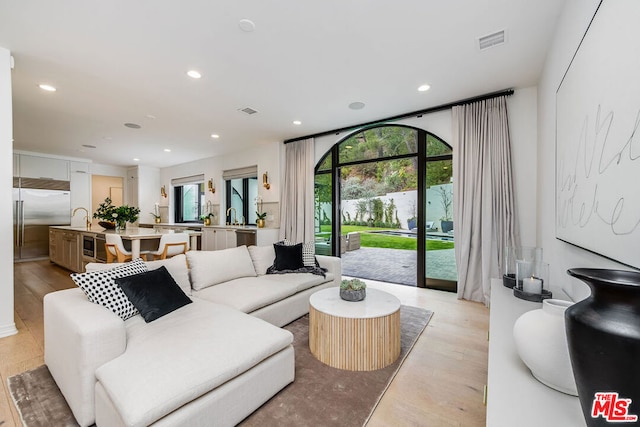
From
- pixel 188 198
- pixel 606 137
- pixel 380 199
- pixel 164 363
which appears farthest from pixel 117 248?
pixel 606 137

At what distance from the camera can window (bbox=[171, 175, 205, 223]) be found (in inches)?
305

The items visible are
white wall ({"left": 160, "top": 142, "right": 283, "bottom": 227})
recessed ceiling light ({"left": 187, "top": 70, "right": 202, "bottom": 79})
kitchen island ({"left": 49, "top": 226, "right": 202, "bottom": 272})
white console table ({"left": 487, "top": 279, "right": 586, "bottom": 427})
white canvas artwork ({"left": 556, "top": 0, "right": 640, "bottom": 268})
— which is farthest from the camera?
white wall ({"left": 160, "top": 142, "right": 283, "bottom": 227})

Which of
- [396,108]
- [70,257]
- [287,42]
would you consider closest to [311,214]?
[396,108]

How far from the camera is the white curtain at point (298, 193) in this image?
518cm

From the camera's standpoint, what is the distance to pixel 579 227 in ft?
4.94

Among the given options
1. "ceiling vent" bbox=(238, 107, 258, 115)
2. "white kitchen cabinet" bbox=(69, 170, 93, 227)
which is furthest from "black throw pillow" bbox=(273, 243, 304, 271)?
"white kitchen cabinet" bbox=(69, 170, 93, 227)

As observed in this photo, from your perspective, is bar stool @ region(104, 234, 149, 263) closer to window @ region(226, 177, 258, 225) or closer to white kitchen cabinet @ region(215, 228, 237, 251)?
white kitchen cabinet @ region(215, 228, 237, 251)

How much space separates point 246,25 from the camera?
2.17 meters

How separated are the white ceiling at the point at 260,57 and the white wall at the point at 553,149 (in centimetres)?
21

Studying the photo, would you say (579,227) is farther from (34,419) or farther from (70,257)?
(70,257)

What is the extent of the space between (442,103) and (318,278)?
298 cm

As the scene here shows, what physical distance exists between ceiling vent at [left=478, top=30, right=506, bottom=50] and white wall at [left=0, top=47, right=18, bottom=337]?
4.41 metres

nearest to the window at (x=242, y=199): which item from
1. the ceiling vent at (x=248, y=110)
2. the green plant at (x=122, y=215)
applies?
the green plant at (x=122, y=215)

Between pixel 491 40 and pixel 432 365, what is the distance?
9.36 ft
